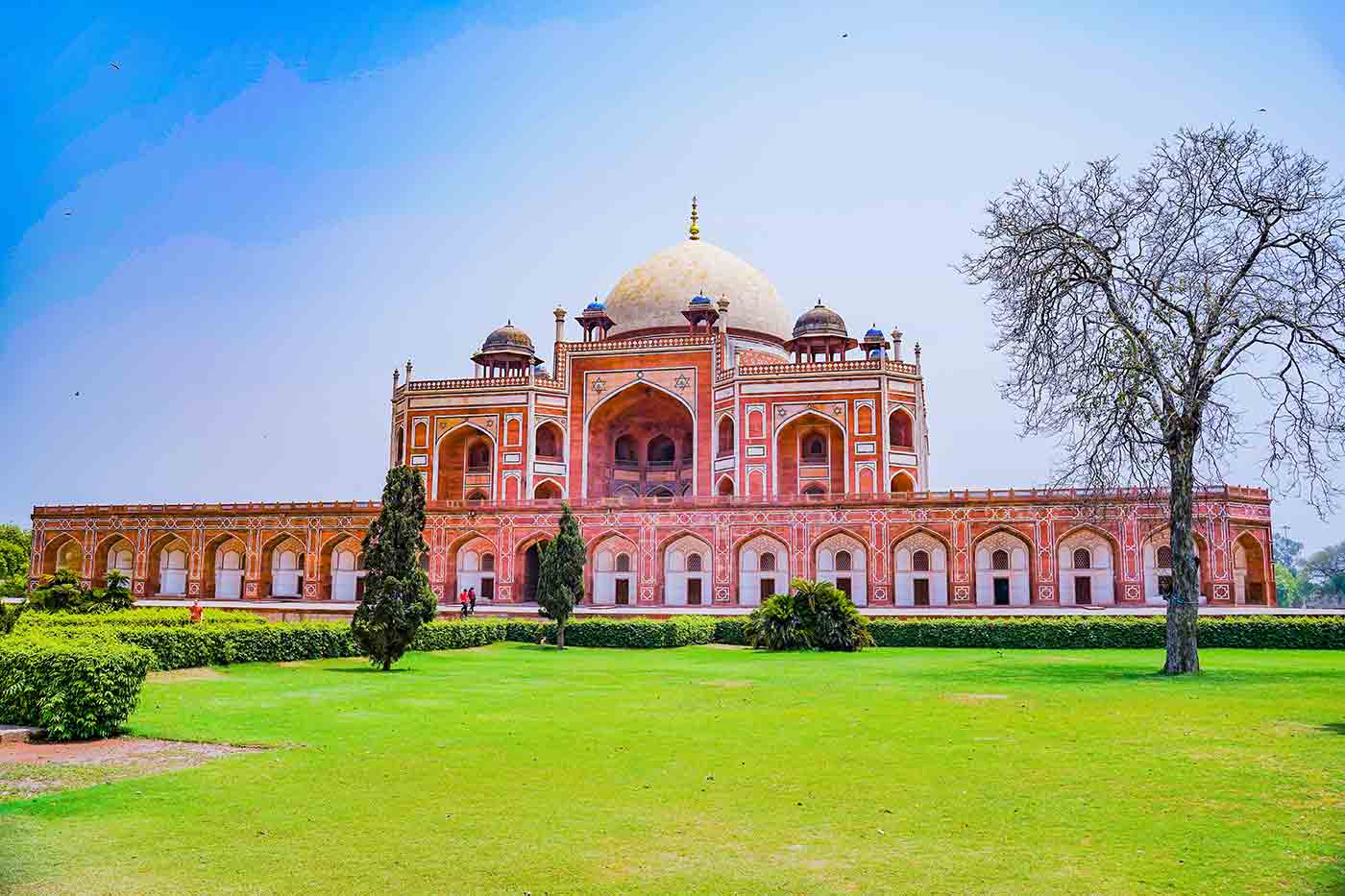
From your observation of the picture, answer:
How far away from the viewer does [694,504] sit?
34.6m

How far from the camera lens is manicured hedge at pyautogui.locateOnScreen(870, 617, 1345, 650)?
2089 cm

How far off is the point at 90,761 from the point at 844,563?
1063 inches

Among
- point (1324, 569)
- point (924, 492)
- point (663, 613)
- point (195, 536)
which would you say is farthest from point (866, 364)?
point (1324, 569)

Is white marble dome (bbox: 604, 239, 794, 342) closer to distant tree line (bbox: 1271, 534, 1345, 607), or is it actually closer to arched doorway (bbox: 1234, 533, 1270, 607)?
arched doorway (bbox: 1234, 533, 1270, 607)

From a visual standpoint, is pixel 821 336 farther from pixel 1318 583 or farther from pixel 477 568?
pixel 1318 583

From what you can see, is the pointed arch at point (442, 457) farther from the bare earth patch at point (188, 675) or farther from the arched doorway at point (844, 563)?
the bare earth patch at point (188, 675)

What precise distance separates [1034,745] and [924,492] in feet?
80.3

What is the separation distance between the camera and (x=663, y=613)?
95.2 feet

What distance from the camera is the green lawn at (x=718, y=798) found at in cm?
532

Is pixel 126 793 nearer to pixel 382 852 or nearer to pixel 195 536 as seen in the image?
pixel 382 852

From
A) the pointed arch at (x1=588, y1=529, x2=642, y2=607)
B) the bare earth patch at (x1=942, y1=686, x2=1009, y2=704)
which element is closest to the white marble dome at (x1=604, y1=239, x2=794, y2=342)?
the pointed arch at (x1=588, y1=529, x2=642, y2=607)

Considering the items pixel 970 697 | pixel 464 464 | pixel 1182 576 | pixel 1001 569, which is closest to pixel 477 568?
pixel 464 464

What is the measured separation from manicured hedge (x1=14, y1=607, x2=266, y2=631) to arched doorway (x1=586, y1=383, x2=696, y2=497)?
22500 millimetres

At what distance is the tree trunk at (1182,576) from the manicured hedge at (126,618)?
14.3m
